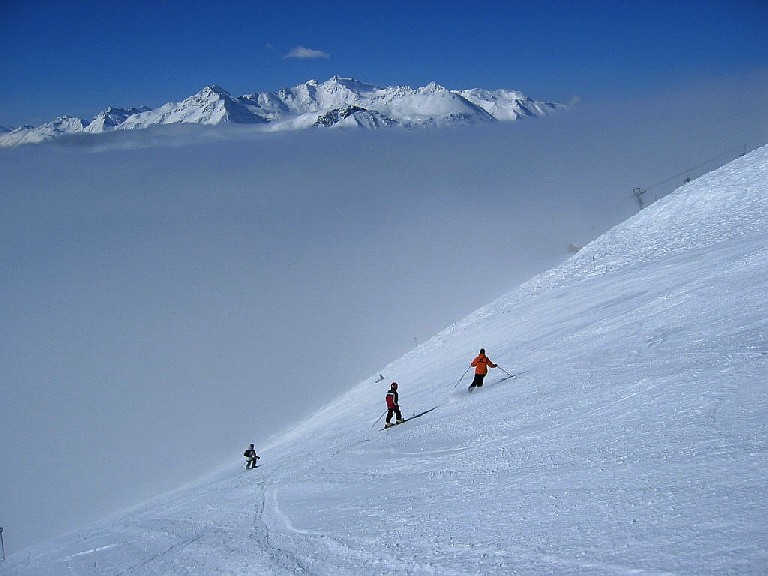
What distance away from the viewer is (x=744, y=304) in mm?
15617

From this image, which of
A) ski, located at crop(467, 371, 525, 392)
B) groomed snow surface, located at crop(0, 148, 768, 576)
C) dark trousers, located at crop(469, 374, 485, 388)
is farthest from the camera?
dark trousers, located at crop(469, 374, 485, 388)

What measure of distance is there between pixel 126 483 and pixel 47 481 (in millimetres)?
40813

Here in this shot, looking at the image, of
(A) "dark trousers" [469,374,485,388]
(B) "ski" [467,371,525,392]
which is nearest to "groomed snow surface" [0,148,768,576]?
(B) "ski" [467,371,525,392]

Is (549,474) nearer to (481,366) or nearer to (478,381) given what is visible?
(481,366)

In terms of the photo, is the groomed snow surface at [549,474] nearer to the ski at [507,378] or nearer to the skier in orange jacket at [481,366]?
the ski at [507,378]

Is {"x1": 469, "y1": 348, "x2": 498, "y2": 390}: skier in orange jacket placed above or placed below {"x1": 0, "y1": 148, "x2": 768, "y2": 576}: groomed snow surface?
above

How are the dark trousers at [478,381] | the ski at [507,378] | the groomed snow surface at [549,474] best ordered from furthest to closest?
the dark trousers at [478,381], the ski at [507,378], the groomed snow surface at [549,474]

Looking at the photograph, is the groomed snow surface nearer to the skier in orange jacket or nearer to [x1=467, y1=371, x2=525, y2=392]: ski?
[x1=467, y1=371, x2=525, y2=392]: ski

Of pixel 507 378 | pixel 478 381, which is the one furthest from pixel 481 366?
pixel 507 378

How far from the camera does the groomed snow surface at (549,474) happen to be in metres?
6.91

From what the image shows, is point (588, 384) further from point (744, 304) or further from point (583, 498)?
point (583, 498)

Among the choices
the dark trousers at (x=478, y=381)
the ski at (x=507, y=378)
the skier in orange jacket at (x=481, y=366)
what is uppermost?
the skier in orange jacket at (x=481, y=366)

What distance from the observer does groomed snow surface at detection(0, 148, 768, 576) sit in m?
6.91

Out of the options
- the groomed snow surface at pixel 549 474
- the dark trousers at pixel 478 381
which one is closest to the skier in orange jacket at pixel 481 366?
the dark trousers at pixel 478 381
